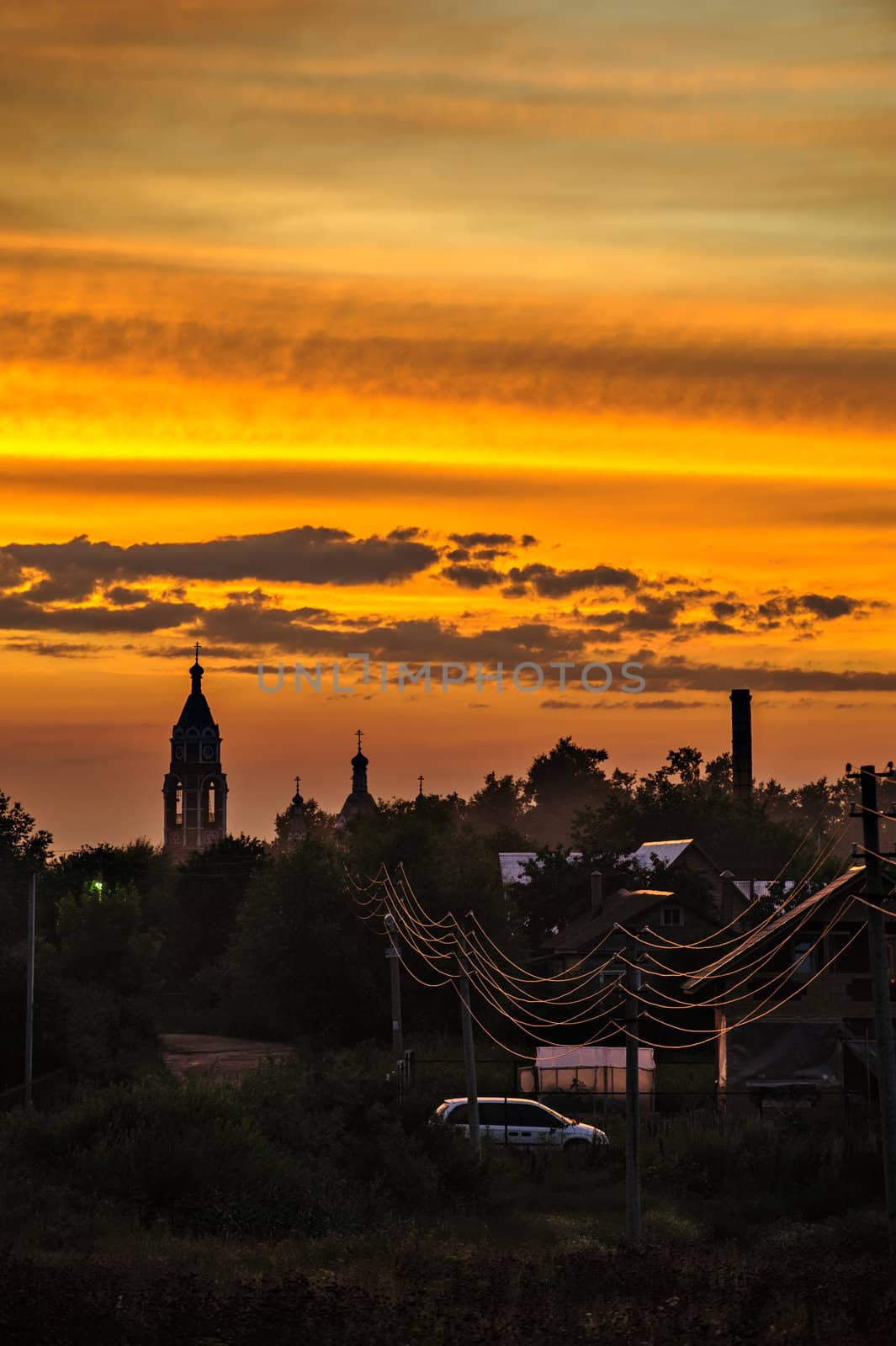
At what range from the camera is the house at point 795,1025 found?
50969 millimetres

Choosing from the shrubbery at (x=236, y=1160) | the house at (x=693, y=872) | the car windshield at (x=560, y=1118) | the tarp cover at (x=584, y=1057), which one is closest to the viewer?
the shrubbery at (x=236, y=1160)

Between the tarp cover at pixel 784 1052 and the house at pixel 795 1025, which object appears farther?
the tarp cover at pixel 784 1052

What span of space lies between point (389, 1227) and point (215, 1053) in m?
40.2

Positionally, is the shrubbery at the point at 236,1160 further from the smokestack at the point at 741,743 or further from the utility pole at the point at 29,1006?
the smokestack at the point at 741,743

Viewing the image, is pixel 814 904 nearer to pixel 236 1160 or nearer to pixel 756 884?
pixel 236 1160

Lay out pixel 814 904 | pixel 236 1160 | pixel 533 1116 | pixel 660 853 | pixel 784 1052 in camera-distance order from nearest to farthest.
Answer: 1. pixel 236 1160
2. pixel 814 904
3. pixel 533 1116
4. pixel 784 1052
5. pixel 660 853

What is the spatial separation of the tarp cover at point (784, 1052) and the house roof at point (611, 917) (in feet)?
73.1

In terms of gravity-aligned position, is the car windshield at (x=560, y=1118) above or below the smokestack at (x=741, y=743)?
below

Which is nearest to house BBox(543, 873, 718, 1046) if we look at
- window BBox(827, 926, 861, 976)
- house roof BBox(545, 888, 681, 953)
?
house roof BBox(545, 888, 681, 953)

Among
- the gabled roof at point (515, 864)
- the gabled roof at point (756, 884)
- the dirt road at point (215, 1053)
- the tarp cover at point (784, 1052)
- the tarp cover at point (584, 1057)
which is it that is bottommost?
the dirt road at point (215, 1053)

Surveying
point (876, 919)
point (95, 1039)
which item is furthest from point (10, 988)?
point (876, 919)

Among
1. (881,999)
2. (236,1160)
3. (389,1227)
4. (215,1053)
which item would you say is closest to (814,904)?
(389,1227)

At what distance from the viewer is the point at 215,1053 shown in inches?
2822

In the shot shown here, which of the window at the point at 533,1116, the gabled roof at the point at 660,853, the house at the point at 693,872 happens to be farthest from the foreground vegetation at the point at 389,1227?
the gabled roof at the point at 660,853
